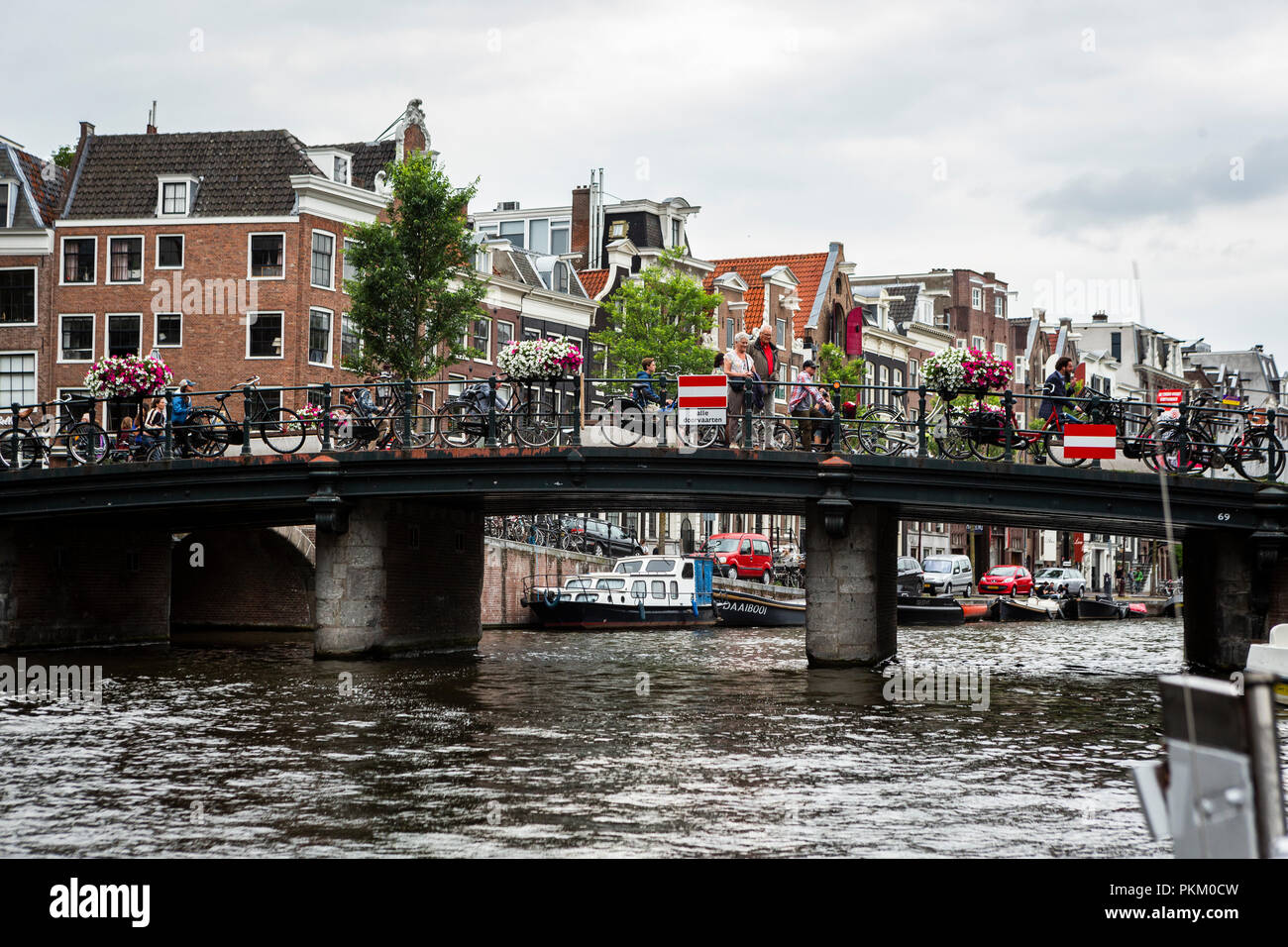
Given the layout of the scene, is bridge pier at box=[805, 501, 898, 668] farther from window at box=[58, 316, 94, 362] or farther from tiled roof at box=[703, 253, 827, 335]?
tiled roof at box=[703, 253, 827, 335]

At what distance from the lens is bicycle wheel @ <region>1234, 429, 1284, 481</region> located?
2359 centimetres

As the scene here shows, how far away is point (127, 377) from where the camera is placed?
88.4 feet

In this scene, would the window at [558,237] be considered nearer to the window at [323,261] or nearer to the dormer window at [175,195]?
the window at [323,261]

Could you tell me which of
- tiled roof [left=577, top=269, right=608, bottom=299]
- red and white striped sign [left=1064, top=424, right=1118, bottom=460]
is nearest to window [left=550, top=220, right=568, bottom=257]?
tiled roof [left=577, top=269, right=608, bottom=299]

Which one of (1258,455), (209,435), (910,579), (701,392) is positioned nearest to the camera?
(1258,455)

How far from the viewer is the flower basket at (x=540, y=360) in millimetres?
24328

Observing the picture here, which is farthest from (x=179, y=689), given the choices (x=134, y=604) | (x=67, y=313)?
(x=67, y=313)

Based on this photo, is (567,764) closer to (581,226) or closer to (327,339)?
(327,339)

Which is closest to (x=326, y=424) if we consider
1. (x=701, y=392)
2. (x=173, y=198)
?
(x=701, y=392)

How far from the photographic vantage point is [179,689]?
849 inches

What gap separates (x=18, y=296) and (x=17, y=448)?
21131 millimetres
